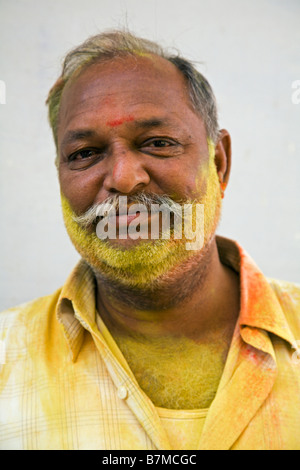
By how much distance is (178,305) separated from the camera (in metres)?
1.40

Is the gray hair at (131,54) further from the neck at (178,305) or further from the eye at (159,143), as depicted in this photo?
the neck at (178,305)

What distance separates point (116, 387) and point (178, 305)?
1.05 ft

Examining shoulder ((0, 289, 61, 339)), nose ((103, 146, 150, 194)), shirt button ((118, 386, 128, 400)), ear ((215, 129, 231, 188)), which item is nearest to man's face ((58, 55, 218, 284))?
nose ((103, 146, 150, 194))

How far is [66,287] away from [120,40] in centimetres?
85

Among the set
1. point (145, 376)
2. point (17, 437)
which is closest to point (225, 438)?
point (145, 376)

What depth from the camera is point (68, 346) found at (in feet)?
4.41

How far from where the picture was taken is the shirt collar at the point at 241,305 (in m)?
1.30

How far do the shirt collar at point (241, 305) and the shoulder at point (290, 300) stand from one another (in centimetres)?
6

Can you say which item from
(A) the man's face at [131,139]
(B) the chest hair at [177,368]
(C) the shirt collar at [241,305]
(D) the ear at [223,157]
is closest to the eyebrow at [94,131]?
(A) the man's face at [131,139]

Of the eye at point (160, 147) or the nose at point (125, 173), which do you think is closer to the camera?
the nose at point (125, 173)

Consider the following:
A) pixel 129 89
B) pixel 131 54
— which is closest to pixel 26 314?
pixel 129 89

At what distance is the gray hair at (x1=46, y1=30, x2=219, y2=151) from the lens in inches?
55.6

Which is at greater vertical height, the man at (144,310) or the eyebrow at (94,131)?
the eyebrow at (94,131)

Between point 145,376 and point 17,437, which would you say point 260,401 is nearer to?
point 145,376
